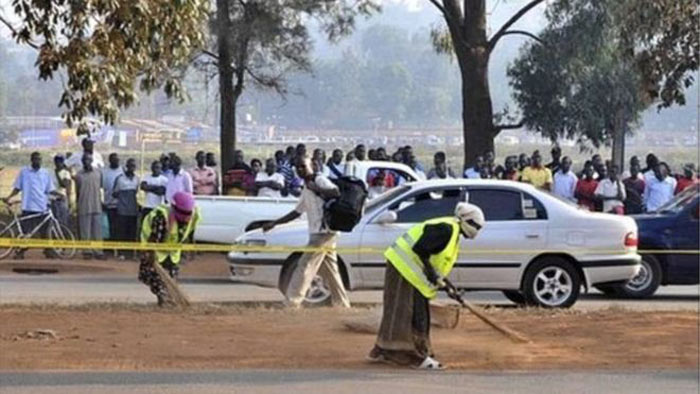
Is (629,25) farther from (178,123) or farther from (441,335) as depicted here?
(178,123)

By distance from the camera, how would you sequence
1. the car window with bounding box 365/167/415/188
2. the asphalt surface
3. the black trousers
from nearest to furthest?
the asphalt surface
the car window with bounding box 365/167/415/188
the black trousers

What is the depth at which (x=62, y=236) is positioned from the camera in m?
22.9

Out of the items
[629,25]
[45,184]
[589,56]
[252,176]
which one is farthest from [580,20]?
[629,25]

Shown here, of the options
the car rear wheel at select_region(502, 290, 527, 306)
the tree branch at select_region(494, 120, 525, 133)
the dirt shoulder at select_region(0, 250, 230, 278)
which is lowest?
the dirt shoulder at select_region(0, 250, 230, 278)

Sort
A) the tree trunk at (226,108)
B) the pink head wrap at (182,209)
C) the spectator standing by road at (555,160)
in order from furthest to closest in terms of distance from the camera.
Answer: the tree trunk at (226,108) < the spectator standing by road at (555,160) < the pink head wrap at (182,209)

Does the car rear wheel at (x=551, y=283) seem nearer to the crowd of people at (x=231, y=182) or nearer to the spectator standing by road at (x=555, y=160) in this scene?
the crowd of people at (x=231, y=182)

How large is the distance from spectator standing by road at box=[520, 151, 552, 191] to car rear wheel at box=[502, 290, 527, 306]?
5.32 meters

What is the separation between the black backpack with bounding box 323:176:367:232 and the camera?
49.6 feet

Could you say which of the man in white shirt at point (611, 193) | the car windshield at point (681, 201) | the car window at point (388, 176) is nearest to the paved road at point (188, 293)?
the car windshield at point (681, 201)

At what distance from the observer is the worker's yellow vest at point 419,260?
37.0 ft

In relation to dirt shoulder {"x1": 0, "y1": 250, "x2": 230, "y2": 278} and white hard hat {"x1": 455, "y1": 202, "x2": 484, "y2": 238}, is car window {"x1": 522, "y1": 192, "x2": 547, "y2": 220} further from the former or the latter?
dirt shoulder {"x1": 0, "y1": 250, "x2": 230, "y2": 278}

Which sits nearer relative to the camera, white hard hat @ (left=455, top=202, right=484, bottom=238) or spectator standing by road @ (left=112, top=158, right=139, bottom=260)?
white hard hat @ (left=455, top=202, right=484, bottom=238)

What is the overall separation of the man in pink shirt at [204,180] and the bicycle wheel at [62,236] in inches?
86.5

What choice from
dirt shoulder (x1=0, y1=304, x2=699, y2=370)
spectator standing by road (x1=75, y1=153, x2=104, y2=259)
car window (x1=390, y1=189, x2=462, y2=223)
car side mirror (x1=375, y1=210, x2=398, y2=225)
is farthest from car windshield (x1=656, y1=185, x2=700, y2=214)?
spectator standing by road (x1=75, y1=153, x2=104, y2=259)
